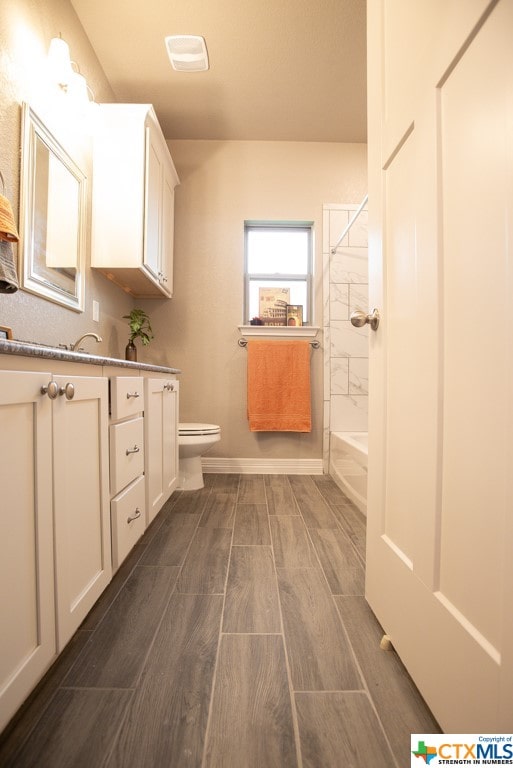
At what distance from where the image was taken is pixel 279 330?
2.84 m

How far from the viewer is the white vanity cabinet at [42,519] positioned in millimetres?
626

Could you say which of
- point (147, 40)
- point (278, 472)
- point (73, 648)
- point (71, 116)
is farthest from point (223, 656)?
point (147, 40)

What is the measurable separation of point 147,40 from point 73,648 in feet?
9.31

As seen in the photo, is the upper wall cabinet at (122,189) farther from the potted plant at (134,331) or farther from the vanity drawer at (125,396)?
the vanity drawer at (125,396)

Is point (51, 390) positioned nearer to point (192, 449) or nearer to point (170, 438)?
point (170, 438)

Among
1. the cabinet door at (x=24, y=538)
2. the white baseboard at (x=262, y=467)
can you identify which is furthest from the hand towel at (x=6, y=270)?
the white baseboard at (x=262, y=467)

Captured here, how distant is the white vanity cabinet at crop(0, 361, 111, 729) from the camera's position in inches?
24.7

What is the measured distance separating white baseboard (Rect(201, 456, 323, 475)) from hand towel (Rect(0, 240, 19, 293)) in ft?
6.57

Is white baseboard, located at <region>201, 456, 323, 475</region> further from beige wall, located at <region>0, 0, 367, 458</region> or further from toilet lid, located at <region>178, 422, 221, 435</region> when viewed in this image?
toilet lid, located at <region>178, 422, 221, 435</region>

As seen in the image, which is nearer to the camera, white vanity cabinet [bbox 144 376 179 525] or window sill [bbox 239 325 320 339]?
white vanity cabinet [bbox 144 376 179 525]

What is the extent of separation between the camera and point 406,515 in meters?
0.88

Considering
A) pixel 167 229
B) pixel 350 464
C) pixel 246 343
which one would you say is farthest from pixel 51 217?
pixel 350 464

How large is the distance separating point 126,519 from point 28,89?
1.70m

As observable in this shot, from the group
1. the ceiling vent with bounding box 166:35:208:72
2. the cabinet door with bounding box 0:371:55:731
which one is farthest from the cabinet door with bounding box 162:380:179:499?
the ceiling vent with bounding box 166:35:208:72
